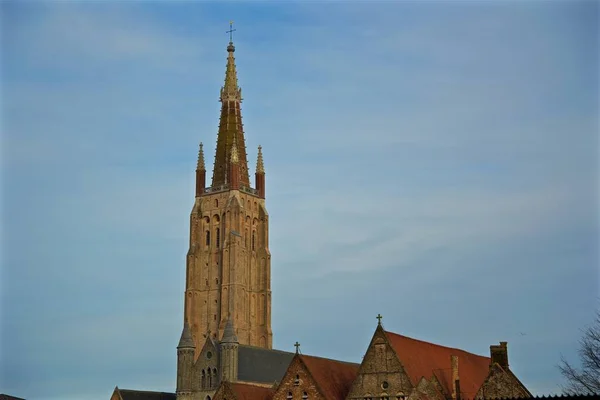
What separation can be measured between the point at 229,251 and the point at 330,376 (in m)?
62.9

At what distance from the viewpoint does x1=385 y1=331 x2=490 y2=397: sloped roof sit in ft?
227

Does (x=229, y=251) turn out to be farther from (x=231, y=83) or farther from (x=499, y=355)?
(x=499, y=355)

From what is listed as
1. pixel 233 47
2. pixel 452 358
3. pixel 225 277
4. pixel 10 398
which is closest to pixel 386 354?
pixel 452 358

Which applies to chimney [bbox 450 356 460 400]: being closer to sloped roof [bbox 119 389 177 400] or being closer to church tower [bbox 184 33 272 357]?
sloped roof [bbox 119 389 177 400]

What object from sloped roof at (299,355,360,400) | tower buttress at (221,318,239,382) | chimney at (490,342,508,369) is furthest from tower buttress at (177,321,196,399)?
chimney at (490,342,508,369)

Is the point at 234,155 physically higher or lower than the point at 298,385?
higher

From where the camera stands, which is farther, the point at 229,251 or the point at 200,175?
the point at 200,175

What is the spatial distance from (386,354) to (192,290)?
71.5 metres

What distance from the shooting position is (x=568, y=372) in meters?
60.8

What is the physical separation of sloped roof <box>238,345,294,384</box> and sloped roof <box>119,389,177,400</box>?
1175 centimetres

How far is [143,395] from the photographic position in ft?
376

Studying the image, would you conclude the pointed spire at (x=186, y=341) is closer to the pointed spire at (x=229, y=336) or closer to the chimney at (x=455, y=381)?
the pointed spire at (x=229, y=336)

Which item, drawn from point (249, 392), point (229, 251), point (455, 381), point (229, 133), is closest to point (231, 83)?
point (229, 133)

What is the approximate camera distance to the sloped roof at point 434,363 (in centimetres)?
6904
